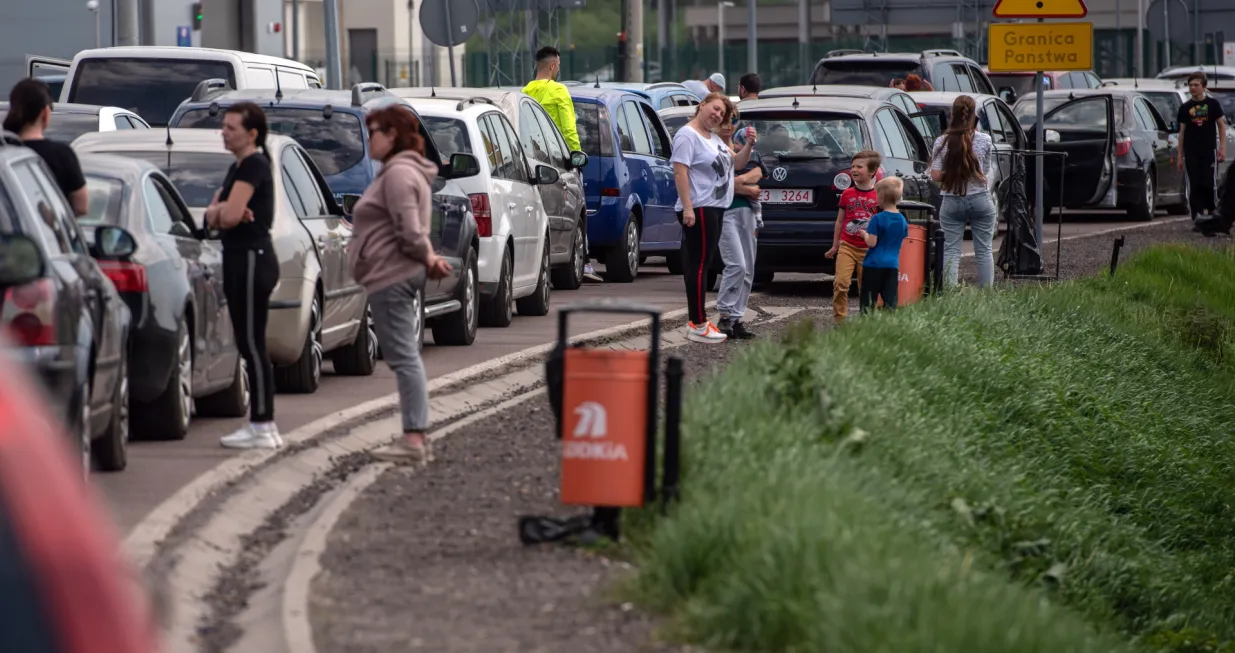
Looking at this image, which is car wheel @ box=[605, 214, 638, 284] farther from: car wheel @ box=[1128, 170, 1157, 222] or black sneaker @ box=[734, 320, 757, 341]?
car wheel @ box=[1128, 170, 1157, 222]

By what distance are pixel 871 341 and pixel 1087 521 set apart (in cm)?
179

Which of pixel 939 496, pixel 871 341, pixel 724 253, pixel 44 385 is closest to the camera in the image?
pixel 44 385

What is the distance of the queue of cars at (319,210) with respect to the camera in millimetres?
8086

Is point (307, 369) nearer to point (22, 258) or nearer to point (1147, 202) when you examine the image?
point (22, 258)

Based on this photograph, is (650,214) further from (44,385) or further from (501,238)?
(44,385)

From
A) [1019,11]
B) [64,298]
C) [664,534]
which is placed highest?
[1019,11]

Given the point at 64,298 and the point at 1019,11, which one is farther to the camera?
the point at 1019,11

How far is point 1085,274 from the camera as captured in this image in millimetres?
20406

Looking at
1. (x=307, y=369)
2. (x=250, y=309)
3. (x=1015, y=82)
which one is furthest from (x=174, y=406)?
(x=1015, y=82)

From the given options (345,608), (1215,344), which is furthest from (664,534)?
(1215,344)

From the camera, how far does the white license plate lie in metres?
17.3

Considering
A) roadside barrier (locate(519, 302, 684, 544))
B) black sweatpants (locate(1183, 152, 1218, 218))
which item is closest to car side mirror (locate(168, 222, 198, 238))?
roadside barrier (locate(519, 302, 684, 544))

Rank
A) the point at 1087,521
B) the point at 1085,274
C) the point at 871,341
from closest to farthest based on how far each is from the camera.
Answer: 1. the point at 1087,521
2. the point at 871,341
3. the point at 1085,274

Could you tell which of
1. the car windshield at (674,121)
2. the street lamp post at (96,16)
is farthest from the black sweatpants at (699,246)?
the street lamp post at (96,16)
